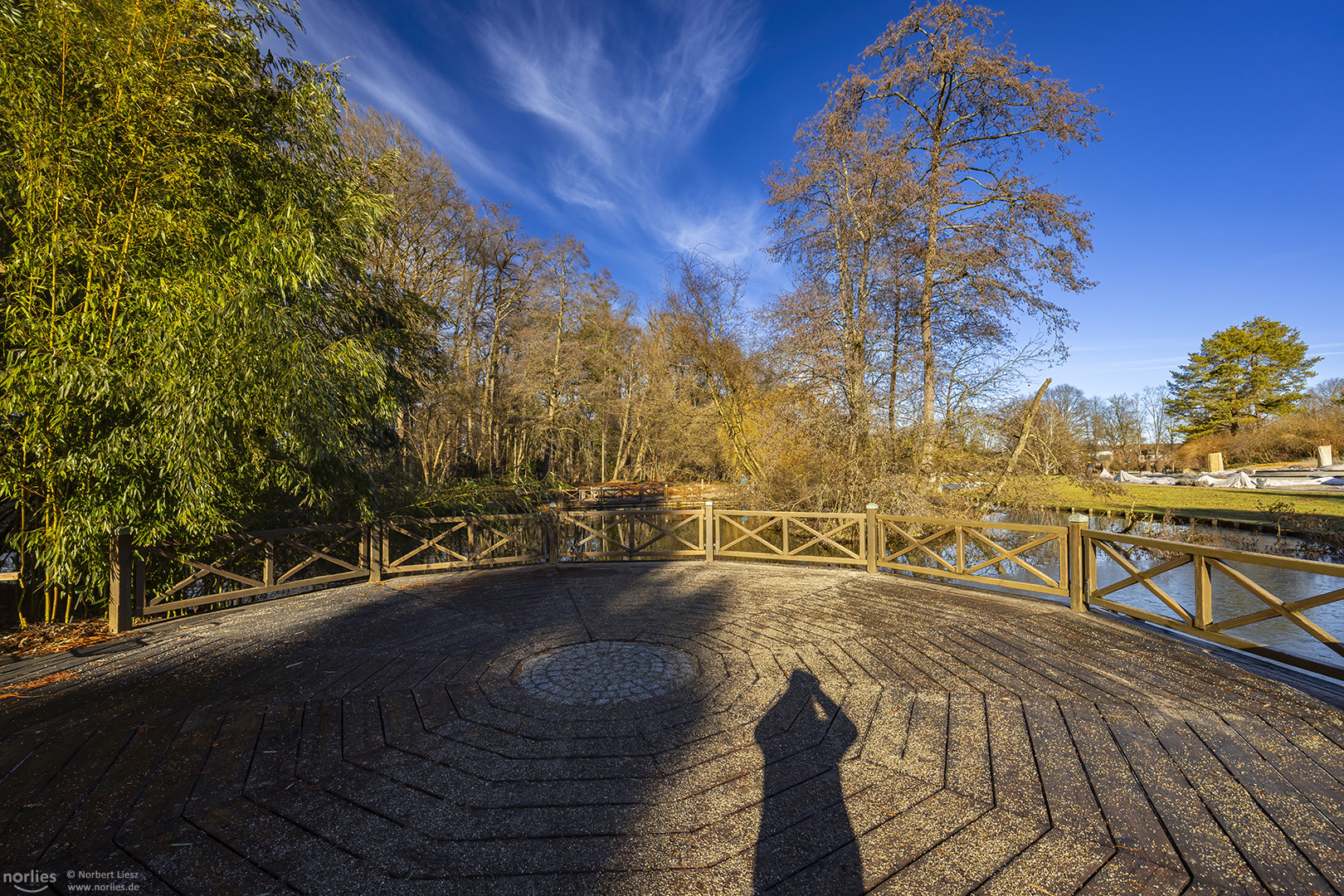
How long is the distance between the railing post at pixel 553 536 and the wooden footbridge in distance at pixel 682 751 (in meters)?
2.85

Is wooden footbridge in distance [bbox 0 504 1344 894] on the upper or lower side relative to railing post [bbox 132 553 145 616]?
lower

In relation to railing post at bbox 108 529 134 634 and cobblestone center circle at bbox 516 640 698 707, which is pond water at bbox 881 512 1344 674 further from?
railing post at bbox 108 529 134 634

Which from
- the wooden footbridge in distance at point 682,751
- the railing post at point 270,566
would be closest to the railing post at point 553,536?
the wooden footbridge in distance at point 682,751

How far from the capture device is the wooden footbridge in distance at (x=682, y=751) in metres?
1.85

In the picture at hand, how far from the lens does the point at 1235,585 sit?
29.0 ft

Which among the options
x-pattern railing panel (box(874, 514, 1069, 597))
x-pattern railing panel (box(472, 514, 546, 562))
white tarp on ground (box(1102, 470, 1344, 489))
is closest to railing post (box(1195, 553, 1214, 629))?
x-pattern railing panel (box(874, 514, 1069, 597))

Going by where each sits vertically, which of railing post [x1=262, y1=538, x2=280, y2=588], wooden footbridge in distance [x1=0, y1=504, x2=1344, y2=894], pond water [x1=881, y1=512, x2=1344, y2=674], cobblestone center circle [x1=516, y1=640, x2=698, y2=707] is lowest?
pond water [x1=881, y1=512, x2=1344, y2=674]

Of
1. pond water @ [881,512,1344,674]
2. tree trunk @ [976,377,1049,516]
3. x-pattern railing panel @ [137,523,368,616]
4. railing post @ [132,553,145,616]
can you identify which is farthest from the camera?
tree trunk @ [976,377,1049,516]

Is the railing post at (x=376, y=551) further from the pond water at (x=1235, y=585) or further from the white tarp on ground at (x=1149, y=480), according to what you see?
the white tarp on ground at (x=1149, y=480)

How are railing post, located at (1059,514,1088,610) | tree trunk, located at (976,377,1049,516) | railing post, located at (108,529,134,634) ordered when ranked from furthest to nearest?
tree trunk, located at (976,377,1049,516)
railing post, located at (1059,514,1088,610)
railing post, located at (108,529,134,634)

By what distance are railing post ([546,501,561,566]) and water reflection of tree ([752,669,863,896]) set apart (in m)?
5.40

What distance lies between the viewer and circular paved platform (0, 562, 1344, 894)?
1.84 meters

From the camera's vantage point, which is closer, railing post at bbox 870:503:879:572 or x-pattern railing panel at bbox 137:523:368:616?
x-pattern railing panel at bbox 137:523:368:616

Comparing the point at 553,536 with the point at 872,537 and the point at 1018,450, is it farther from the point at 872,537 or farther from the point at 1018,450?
the point at 1018,450
